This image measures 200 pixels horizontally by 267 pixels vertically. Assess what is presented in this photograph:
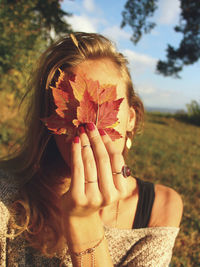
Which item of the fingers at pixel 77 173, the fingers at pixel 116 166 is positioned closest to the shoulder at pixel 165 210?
the fingers at pixel 116 166

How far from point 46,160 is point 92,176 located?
78cm

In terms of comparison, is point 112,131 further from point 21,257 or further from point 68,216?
point 21,257

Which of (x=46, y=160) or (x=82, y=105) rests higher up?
(x=82, y=105)

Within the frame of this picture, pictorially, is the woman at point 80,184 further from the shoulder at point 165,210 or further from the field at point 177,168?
the field at point 177,168

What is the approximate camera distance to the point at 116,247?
155cm

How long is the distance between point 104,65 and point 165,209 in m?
1.24

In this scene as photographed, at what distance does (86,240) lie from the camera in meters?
1.13

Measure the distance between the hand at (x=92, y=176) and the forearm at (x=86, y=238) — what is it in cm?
12

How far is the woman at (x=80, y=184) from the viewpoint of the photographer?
99 cm

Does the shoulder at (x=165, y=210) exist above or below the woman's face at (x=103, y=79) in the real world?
below

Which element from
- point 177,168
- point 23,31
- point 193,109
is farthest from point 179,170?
point 193,109

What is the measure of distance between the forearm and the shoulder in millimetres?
671

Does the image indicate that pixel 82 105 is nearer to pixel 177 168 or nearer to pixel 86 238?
pixel 86 238

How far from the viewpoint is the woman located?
988 mm
